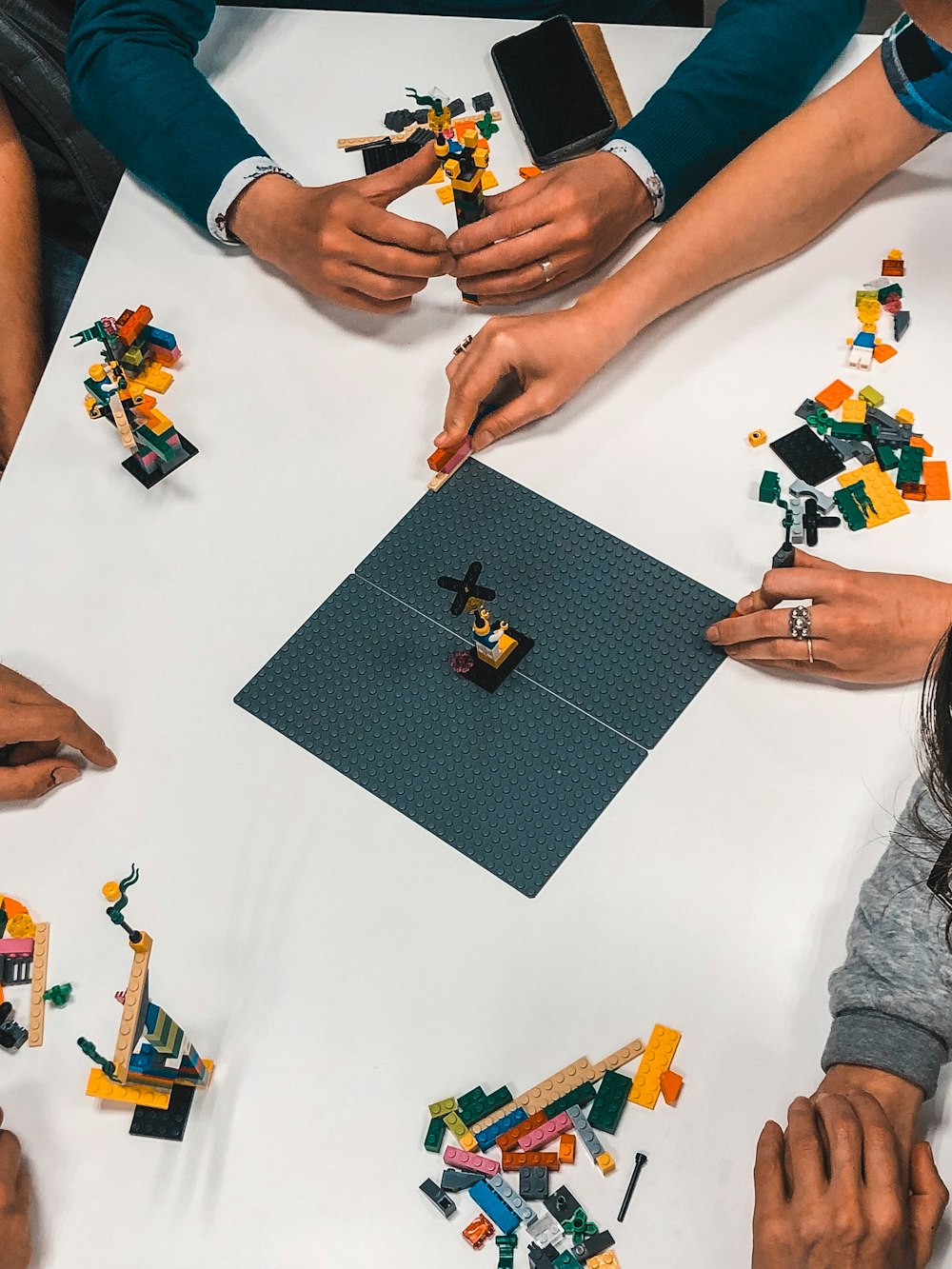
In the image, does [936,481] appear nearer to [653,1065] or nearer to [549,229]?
[549,229]

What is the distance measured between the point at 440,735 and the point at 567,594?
0.64 ft

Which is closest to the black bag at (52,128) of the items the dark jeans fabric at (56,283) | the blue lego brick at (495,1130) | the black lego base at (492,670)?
the dark jeans fabric at (56,283)

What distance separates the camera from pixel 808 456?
1.25 m

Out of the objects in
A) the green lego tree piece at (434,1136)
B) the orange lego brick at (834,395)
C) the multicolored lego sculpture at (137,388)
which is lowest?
the green lego tree piece at (434,1136)

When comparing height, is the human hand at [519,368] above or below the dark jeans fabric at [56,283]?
below

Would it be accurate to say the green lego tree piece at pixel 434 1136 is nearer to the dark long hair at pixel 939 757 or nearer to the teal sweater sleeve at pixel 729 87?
the dark long hair at pixel 939 757

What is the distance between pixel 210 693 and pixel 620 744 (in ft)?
→ 1.30

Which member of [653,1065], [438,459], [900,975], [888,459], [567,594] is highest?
[888,459]

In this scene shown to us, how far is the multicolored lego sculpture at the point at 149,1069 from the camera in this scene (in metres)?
0.92

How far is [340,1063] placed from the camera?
996mm

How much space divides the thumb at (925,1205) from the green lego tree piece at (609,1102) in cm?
22

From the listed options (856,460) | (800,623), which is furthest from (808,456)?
(800,623)

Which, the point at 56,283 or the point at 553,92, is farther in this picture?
the point at 56,283

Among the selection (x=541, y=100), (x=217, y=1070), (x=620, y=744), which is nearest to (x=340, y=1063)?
(x=217, y=1070)
